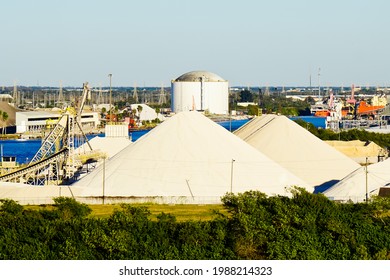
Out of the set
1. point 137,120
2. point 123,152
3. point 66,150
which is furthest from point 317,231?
point 137,120

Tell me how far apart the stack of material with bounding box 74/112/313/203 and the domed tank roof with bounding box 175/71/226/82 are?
67.9 metres

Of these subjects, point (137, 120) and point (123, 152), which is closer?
point (123, 152)

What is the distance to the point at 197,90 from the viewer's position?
10294 centimetres

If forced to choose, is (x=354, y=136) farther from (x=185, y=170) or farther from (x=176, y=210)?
(x=176, y=210)

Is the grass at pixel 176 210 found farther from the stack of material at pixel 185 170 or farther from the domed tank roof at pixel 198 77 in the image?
the domed tank roof at pixel 198 77

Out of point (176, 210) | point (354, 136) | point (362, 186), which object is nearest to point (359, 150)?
point (354, 136)

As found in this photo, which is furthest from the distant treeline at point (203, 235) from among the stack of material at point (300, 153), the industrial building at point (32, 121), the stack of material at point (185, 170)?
the industrial building at point (32, 121)

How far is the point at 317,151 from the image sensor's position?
39.5 metres

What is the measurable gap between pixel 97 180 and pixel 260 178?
4.53 metres

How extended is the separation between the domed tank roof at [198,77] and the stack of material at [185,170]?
67921mm

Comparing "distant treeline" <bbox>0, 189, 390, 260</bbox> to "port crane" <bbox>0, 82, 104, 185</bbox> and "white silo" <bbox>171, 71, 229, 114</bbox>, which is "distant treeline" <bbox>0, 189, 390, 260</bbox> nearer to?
"port crane" <bbox>0, 82, 104, 185</bbox>

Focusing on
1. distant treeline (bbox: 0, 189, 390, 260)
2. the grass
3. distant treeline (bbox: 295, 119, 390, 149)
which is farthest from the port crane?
distant treeline (bbox: 295, 119, 390, 149)

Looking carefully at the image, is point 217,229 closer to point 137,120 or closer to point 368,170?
point 368,170

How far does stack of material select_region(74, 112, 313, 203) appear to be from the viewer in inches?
1230
